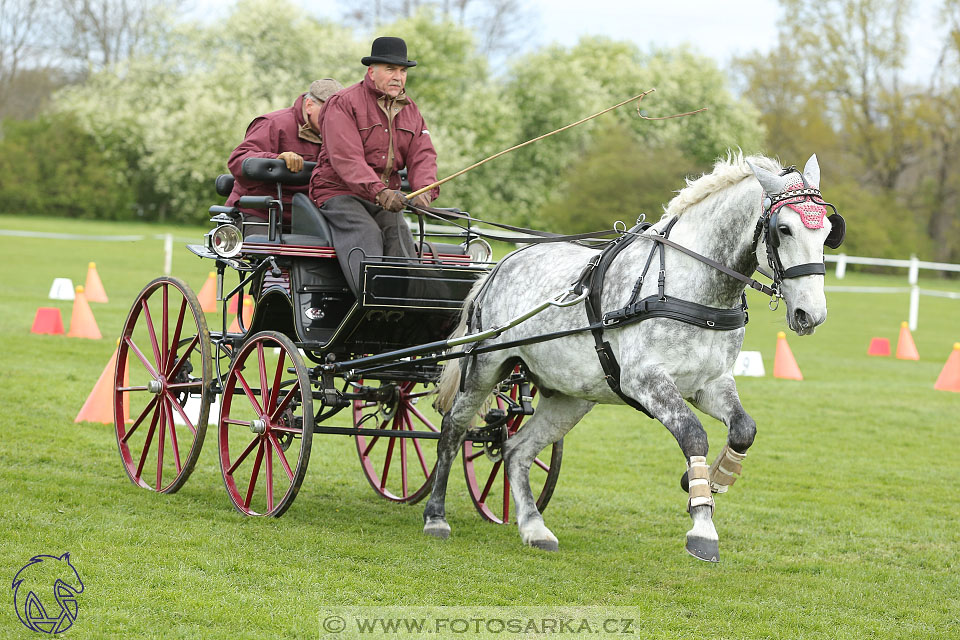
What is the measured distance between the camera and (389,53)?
6340 millimetres

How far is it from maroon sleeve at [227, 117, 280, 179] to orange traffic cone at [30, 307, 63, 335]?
7723 mm

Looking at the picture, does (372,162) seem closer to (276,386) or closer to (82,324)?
(276,386)

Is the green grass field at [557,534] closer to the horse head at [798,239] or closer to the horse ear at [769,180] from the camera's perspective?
the horse head at [798,239]

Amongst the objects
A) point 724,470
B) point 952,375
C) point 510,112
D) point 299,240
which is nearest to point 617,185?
point 510,112

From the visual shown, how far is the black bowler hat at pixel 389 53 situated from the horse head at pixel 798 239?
230cm

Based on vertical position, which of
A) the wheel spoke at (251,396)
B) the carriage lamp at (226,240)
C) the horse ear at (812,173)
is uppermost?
the horse ear at (812,173)

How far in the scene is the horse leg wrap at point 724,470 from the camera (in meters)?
5.24

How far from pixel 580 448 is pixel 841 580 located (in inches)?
160

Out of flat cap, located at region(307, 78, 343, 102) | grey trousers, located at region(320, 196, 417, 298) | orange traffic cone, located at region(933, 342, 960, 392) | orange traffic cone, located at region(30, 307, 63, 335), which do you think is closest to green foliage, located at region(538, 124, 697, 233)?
orange traffic cone, located at region(933, 342, 960, 392)

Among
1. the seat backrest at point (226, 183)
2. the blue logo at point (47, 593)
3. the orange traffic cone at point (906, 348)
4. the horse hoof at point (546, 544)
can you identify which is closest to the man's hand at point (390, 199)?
the seat backrest at point (226, 183)

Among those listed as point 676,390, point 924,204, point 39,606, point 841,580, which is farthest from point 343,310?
point 924,204

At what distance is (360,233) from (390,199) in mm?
340

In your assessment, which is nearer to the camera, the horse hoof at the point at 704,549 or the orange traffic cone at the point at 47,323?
the horse hoof at the point at 704,549

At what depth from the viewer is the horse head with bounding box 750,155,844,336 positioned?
4.78 meters
